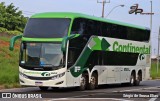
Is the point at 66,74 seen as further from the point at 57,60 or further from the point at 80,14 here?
the point at 80,14

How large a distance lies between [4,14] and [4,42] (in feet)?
50.5

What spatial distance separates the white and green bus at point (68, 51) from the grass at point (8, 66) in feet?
12.8

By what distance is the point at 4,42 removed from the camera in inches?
2104

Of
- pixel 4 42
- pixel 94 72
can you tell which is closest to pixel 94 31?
pixel 94 72

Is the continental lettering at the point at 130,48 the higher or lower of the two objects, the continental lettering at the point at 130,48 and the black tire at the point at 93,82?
the higher

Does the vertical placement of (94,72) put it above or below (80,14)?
below

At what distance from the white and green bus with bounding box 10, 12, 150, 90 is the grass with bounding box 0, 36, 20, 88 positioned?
12.8ft

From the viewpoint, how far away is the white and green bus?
72.4 ft

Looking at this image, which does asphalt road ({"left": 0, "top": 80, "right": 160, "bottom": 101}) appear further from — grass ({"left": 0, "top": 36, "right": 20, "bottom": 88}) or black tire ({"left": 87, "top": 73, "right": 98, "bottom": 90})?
grass ({"left": 0, "top": 36, "right": 20, "bottom": 88})

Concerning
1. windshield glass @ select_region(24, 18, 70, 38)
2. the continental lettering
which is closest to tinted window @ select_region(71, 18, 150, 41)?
the continental lettering

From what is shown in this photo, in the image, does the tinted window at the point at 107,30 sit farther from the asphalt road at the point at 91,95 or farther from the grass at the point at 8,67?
the grass at the point at 8,67

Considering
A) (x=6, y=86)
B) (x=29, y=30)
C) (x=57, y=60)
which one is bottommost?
(x=6, y=86)

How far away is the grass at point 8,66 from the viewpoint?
27.6 metres

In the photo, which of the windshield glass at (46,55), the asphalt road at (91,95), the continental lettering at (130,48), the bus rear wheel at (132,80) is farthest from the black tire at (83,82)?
the bus rear wheel at (132,80)
